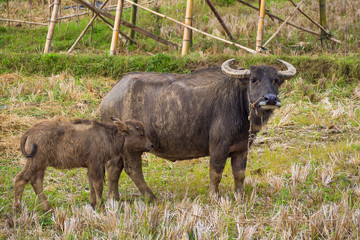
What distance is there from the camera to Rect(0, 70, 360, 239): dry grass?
3939mm

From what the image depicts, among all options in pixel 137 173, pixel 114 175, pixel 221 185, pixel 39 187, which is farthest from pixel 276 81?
pixel 39 187

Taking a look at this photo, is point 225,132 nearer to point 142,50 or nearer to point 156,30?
point 142,50

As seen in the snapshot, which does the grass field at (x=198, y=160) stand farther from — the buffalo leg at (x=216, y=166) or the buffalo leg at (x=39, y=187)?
the buffalo leg at (x=216, y=166)

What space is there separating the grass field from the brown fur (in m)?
0.23

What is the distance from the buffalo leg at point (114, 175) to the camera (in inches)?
200

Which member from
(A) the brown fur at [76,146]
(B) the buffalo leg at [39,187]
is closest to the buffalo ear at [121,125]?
(A) the brown fur at [76,146]

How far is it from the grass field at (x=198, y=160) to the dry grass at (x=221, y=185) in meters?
0.01

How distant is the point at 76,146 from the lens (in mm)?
4434

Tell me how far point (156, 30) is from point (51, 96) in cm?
566

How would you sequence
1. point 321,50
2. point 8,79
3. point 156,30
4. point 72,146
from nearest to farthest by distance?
point 72,146 → point 8,79 → point 321,50 → point 156,30

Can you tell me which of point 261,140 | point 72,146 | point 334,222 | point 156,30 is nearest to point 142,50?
point 156,30

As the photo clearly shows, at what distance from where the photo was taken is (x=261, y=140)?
6.69 meters

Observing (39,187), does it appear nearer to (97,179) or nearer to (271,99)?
(97,179)

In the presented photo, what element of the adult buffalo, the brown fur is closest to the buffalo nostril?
the adult buffalo
